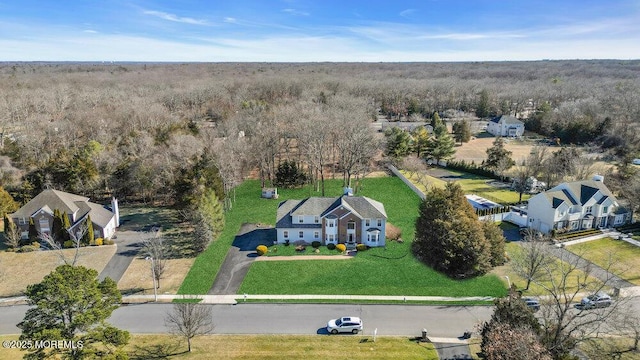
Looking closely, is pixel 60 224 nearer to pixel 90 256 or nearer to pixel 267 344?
pixel 90 256

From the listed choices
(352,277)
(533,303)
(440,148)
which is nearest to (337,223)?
(352,277)

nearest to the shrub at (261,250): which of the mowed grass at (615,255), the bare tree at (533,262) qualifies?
the bare tree at (533,262)

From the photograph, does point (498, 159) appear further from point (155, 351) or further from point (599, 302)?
point (155, 351)

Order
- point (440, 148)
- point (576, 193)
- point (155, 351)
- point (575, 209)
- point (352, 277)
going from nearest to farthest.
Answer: point (155, 351), point (352, 277), point (575, 209), point (576, 193), point (440, 148)

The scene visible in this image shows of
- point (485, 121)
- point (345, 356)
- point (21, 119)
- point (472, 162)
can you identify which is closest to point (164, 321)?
point (345, 356)

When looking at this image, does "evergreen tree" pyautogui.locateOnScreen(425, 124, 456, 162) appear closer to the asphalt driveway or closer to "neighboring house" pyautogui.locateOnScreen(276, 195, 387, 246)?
"neighboring house" pyautogui.locateOnScreen(276, 195, 387, 246)

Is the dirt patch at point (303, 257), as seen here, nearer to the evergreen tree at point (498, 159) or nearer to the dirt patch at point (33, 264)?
the dirt patch at point (33, 264)
